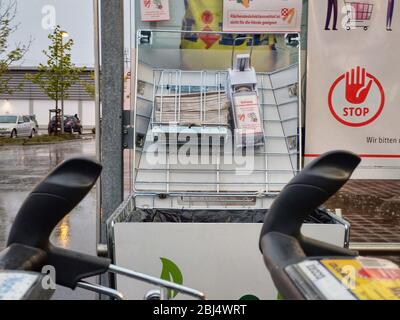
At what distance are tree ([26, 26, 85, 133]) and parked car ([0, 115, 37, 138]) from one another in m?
2.20

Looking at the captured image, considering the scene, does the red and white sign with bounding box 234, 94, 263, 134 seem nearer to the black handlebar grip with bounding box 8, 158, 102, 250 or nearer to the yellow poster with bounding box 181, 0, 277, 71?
the yellow poster with bounding box 181, 0, 277, 71

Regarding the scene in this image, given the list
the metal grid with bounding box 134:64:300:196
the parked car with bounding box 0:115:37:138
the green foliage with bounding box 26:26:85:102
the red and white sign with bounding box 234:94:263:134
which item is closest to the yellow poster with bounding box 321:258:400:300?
the metal grid with bounding box 134:64:300:196

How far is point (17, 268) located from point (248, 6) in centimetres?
252

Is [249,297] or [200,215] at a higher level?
[200,215]

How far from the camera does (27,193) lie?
9070mm

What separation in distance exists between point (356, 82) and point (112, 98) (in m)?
1.61

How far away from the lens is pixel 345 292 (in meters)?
0.96

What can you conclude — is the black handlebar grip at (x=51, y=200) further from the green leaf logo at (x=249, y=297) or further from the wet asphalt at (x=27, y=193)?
the green leaf logo at (x=249, y=297)

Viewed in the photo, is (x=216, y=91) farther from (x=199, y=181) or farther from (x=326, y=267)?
(x=326, y=267)

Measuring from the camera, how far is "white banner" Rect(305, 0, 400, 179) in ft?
10.4

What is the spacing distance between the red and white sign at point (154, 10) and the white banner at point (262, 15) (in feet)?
1.31

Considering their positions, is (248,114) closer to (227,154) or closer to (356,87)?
(227,154)

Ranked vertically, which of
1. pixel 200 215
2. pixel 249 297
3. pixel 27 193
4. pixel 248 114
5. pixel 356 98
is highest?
pixel 356 98

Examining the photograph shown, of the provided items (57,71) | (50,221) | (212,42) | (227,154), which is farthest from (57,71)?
(50,221)
